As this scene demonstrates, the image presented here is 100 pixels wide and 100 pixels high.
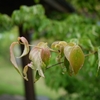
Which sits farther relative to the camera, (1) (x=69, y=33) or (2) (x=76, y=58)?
(1) (x=69, y=33)

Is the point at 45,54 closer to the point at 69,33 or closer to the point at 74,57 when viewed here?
the point at 74,57

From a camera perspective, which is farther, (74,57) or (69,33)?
(69,33)

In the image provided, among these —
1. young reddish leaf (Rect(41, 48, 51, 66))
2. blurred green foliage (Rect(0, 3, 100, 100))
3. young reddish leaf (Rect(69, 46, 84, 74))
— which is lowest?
young reddish leaf (Rect(69, 46, 84, 74))

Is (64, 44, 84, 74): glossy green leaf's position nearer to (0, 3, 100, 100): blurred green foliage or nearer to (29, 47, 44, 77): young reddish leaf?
(29, 47, 44, 77): young reddish leaf

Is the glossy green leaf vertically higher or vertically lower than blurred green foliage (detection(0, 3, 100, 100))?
lower

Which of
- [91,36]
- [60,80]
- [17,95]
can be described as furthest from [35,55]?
[17,95]

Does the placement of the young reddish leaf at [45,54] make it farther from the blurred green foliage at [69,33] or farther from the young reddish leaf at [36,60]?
the blurred green foliage at [69,33]

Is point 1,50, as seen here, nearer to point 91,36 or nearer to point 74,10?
point 74,10

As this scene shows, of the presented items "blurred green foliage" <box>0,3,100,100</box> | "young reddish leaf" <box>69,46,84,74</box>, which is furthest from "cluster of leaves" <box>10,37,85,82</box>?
"blurred green foliage" <box>0,3,100,100</box>

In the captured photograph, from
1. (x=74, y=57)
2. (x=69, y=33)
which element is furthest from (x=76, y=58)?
(x=69, y=33)

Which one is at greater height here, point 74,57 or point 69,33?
point 69,33

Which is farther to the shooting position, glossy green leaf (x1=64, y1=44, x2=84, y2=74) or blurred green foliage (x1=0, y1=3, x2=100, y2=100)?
blurred green foliage (x1=0, y1=3, x2=100, y2=100)
